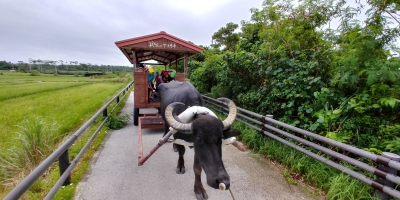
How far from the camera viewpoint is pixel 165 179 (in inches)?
133

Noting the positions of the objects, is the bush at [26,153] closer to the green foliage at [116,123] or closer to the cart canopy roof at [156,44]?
the green foliage at [116,123]

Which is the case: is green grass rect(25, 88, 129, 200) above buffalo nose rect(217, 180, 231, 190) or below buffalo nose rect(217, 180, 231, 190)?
below

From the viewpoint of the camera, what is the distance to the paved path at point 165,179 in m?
2.97

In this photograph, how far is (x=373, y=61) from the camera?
330 centimetres

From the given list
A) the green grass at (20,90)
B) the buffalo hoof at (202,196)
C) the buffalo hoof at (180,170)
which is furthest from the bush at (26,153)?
the green grass at (20,90)

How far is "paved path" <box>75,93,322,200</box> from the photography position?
9.76ft

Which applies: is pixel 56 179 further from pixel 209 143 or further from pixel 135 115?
pixel 135 115

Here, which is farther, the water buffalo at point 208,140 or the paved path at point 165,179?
the paved path at point 165,179

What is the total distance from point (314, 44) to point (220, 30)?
11161 millimetres

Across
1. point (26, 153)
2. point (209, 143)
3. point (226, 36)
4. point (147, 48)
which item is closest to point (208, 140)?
point (209, 143)

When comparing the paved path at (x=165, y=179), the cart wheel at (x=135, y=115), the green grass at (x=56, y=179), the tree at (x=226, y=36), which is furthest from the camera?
the tree at (x=226, y=36)

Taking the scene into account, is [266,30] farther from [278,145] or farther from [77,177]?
[77,177]

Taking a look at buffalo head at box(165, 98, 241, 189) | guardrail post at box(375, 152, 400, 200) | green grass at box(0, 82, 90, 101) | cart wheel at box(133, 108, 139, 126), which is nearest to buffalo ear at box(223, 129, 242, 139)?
buffalo head at box(165, 98, 241, 189)

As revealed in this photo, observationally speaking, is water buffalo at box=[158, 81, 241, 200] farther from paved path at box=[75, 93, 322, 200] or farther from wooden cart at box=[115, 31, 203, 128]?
wooden cart at box=[115, 31, 203, 128]
